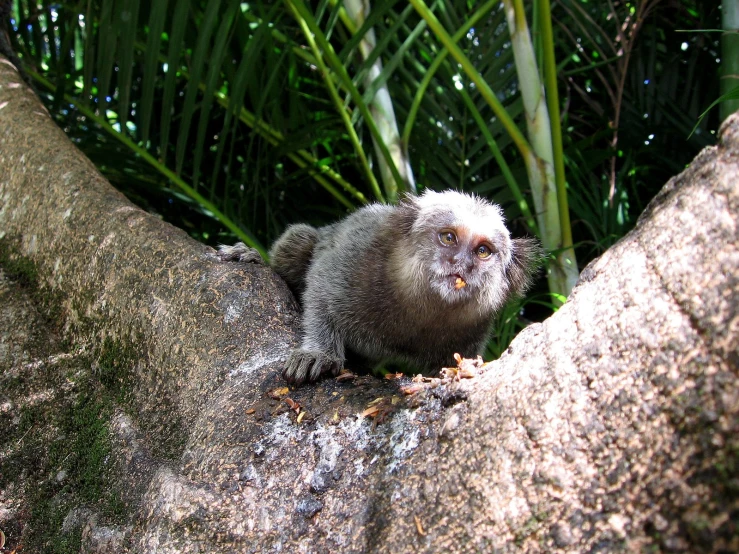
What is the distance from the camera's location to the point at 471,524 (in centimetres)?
118

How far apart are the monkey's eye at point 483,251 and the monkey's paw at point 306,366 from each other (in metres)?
0.81

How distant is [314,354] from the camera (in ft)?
7.00

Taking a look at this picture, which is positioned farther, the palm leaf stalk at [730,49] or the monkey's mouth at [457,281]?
the palm leaf stalk at [730,49]

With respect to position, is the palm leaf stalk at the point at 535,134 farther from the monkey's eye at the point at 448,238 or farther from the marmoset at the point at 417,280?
the monkey's eye at the point at 448,238

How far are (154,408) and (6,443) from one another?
0.43m

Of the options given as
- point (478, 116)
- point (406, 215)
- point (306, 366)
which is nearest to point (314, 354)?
point (306, 366)

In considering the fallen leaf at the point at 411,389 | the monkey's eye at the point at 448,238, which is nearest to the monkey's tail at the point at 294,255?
the monkey's eye at the point at 448,238

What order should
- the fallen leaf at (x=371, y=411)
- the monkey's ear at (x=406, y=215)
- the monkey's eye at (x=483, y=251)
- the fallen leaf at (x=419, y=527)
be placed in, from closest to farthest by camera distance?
the fallen leaf at (x=419, y=527) → the fallen leaf at (x=371, y=411) → the monkey's eye at (x=483, y=251) → the monkey's ear at (x=406, y=215)

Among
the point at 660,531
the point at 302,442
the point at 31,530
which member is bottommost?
the point at 31,530

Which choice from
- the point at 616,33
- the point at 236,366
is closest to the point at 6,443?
the point at 236,366

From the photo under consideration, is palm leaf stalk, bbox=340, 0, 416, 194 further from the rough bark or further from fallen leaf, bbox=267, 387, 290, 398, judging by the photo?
fallen leaf, bbox=267, 387, 290, 398

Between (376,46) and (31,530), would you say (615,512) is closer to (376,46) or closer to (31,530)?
(31,530)

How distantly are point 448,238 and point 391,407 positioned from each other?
4.03 feet

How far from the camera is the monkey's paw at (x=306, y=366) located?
1867 millimetres
